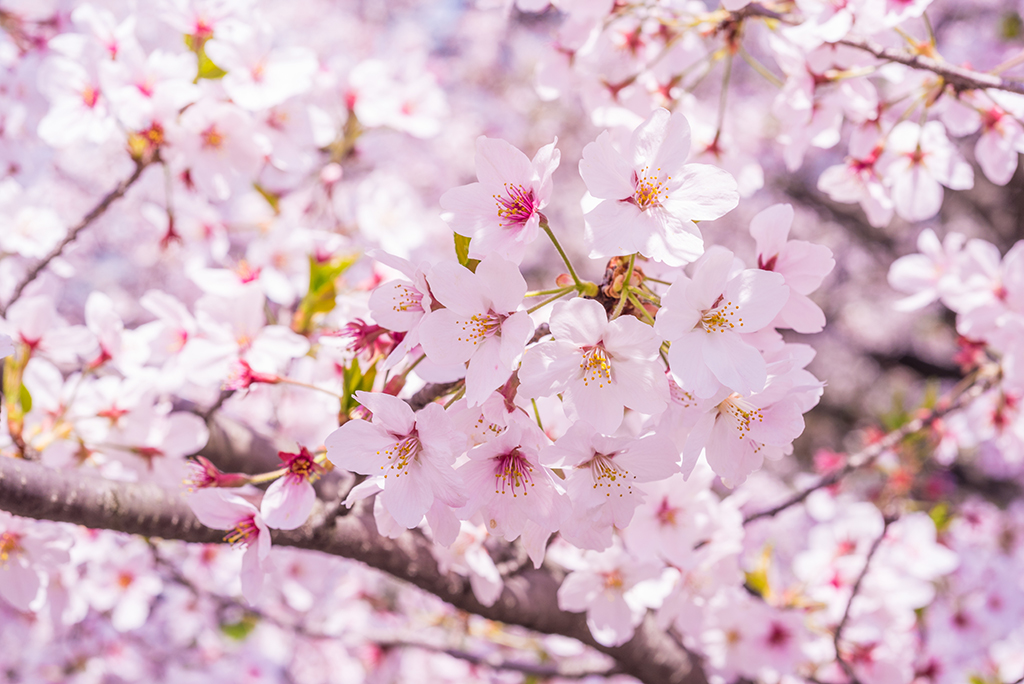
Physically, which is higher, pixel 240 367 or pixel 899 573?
pixel 240 367

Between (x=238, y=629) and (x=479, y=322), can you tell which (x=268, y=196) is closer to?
(x=479, y=322)

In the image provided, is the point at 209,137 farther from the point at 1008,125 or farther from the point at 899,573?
the point at 899,573

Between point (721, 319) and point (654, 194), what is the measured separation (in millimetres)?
223

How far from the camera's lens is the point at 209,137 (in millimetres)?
1787

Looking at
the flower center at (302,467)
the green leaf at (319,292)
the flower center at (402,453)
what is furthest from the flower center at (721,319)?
the green leaf at (319,292)

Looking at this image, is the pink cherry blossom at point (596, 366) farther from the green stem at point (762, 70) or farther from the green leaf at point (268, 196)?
the green leaf at point (268, 196)

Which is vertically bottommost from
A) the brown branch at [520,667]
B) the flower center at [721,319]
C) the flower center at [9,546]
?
the brown branch at [520,667]

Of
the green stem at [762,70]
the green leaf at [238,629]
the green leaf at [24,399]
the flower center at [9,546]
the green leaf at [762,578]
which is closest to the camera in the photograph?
the flower center at [9,546]

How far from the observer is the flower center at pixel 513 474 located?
970mm

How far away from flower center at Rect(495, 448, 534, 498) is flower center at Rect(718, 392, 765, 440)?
1.05 feet

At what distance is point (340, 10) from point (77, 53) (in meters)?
6.57

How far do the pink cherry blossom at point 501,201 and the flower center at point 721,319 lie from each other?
0.28 m

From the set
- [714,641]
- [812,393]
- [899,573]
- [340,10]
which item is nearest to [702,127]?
[812,393]

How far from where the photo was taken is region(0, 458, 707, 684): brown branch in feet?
3.69
